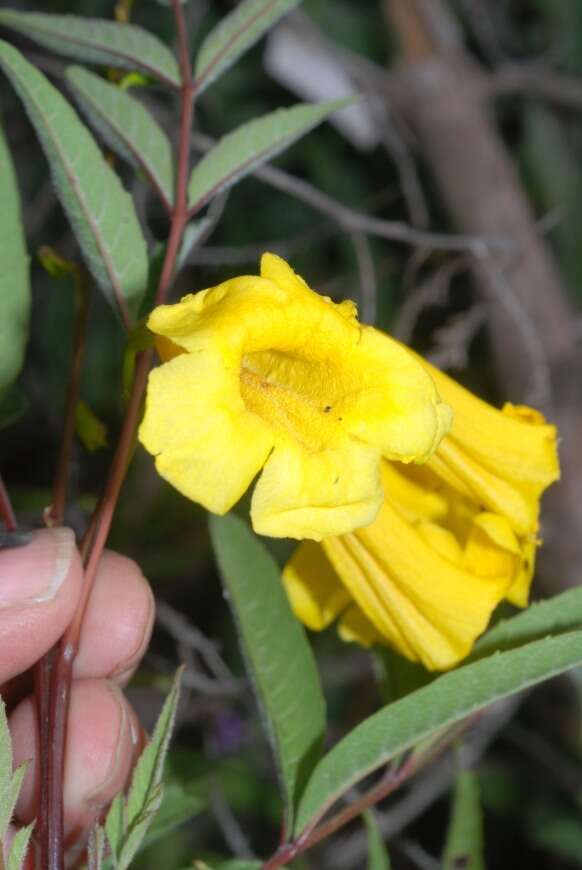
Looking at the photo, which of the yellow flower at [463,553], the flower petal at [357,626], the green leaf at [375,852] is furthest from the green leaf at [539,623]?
the green leaf at [375,852]

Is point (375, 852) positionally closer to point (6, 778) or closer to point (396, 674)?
point (396, 674)

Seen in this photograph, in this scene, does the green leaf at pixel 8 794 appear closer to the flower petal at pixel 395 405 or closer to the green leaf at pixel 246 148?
the flower petal at pixel 395 405

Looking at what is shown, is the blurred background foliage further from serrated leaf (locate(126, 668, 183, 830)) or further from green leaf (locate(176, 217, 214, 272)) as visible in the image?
serrated leaf (locate(126, 668, 183, 830))

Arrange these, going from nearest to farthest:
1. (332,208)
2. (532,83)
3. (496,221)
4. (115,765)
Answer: (115,765)
(332,208)
(496,221)
(532,83)

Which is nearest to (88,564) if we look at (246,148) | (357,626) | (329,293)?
(357,626)

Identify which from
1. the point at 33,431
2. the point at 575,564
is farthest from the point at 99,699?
the point at 33,431

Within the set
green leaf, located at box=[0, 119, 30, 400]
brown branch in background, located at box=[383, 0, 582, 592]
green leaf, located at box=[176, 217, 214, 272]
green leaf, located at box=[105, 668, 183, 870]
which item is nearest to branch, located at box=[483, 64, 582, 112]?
brown branch in background, located at box=[383, 0, 582, 592]

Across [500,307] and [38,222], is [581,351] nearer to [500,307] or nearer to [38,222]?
[500,307]
